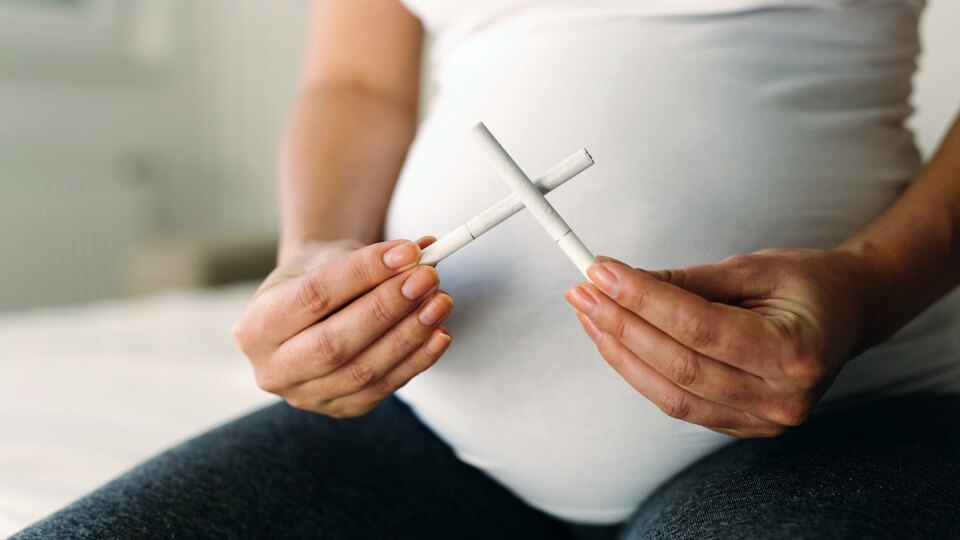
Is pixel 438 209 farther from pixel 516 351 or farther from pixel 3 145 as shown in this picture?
pixel 3 145

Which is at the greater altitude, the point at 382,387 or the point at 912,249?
the point at 382,387

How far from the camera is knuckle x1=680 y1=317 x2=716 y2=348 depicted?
0.34 metres

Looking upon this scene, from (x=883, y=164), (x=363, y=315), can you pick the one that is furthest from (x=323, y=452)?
(x=883, y=164)

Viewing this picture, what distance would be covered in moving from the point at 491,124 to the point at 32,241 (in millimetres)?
2002

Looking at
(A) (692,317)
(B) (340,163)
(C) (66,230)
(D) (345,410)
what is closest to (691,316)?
(A) (692,317)

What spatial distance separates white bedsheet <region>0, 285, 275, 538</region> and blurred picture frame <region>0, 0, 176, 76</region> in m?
1.12

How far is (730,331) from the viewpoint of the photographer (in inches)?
13.7

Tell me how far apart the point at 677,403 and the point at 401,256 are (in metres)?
0.15

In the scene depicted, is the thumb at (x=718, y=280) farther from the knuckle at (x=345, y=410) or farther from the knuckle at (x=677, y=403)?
the knuckle at (x=345, y=410)

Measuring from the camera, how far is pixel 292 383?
17.8 inches

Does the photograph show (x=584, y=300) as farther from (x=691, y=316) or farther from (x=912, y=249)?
(x=912, y=249)

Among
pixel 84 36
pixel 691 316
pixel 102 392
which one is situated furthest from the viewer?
pixel 84 36

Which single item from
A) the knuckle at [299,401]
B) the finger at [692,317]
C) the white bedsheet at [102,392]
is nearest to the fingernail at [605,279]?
the finger at [692,317]

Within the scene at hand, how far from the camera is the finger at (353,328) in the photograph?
40 centimetres
